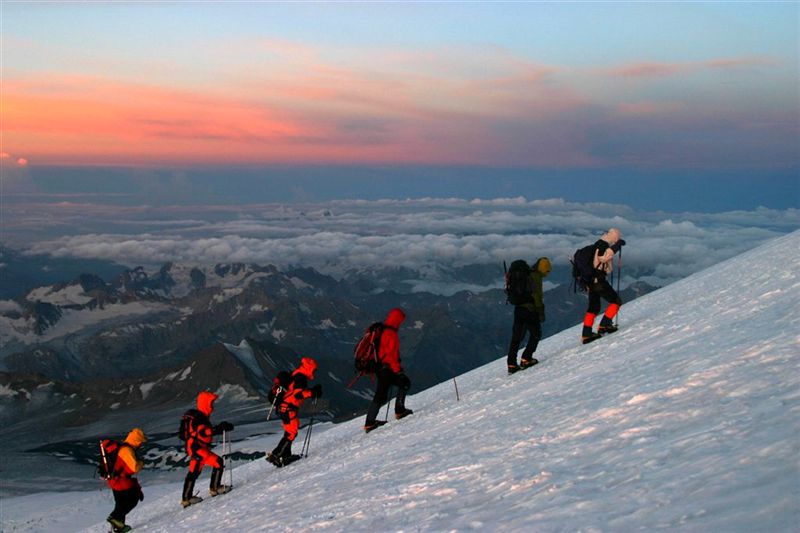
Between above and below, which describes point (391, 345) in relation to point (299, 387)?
above

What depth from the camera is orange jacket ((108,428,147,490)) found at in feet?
53.9

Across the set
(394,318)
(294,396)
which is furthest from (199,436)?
(394,318)

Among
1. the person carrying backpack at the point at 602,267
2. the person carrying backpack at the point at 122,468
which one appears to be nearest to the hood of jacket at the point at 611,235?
the person carrying backpack at the point at 602,267

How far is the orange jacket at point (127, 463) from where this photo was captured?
53.9 feet

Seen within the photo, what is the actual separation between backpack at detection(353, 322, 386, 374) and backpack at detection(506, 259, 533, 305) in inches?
124

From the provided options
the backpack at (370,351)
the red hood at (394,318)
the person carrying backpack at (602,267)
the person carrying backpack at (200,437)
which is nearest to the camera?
the person carrying backpack at (200,437)

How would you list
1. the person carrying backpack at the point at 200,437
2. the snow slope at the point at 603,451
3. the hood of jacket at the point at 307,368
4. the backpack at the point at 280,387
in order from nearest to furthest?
the snow slope at the point at 603,451, the person carrying backpack at the point at 200,437, the backpack at the point at 280,387, the hood of jacket at the point at 307,368

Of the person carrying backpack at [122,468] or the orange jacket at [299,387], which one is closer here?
the person carrying backpack at [122,468]

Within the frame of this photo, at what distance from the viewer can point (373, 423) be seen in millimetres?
18422

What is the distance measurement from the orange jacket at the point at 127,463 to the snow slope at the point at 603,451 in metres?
1.15

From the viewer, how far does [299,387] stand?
17.5 meters

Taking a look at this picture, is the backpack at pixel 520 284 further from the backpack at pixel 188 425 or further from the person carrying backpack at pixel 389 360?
the backpack at pixel 188 425

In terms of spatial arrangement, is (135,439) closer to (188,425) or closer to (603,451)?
(188,425)

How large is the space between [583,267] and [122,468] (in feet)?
38.1
